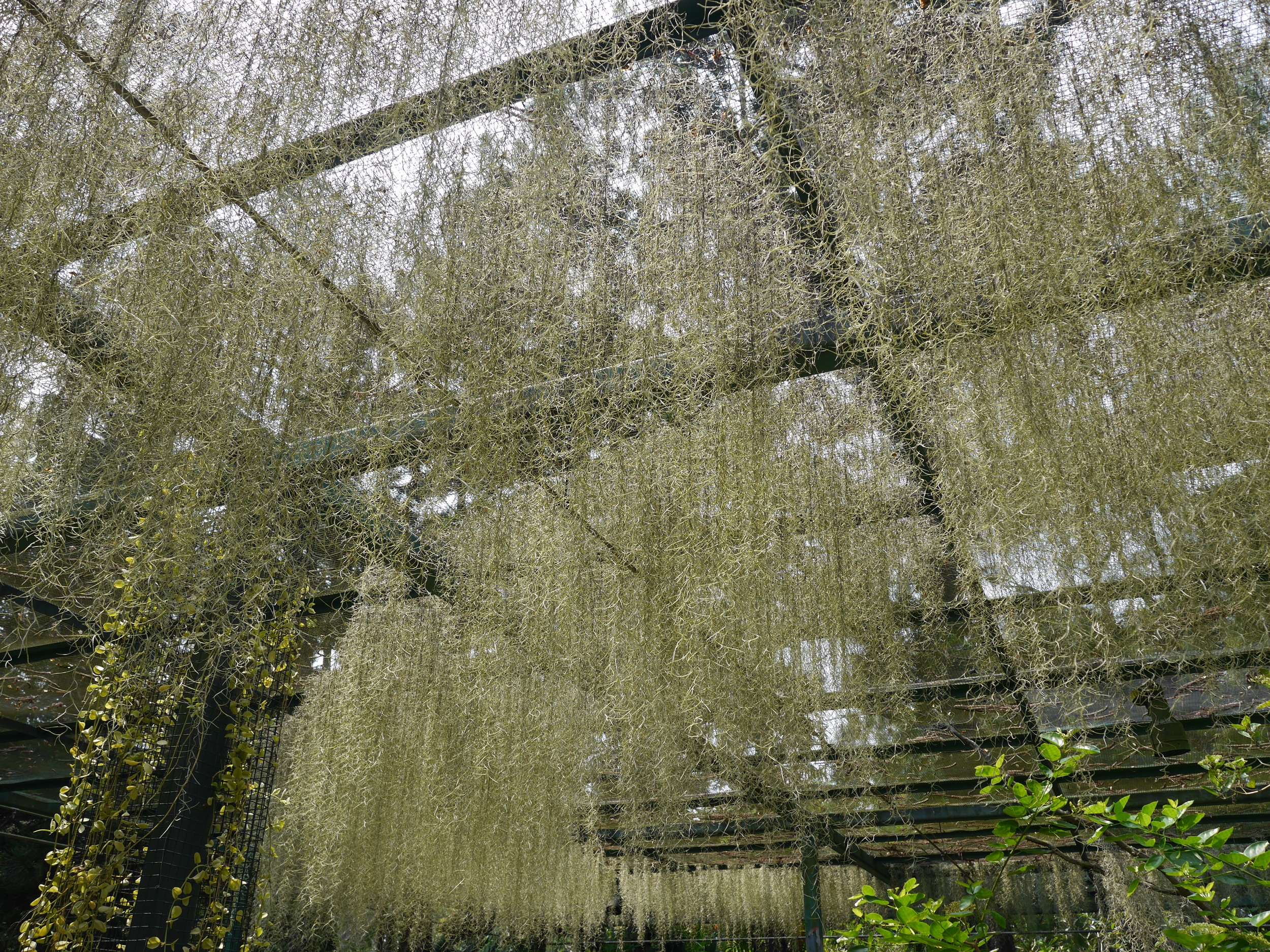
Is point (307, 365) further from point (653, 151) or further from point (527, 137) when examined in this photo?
point (653, 151)

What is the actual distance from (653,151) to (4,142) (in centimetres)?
125

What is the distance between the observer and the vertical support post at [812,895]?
4.67 m

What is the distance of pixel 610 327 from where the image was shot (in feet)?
6.56

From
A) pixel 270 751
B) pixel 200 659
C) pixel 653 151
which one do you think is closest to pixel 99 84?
pixel 653 151

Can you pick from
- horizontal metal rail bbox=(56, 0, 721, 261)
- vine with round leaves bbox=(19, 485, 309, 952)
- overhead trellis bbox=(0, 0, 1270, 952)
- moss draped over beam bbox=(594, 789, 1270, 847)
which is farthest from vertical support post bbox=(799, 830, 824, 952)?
horizontal metal rail bbox=(56, 0, 721, 261)

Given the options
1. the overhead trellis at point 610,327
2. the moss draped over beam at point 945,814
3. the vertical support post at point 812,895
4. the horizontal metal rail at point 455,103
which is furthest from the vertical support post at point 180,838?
the moss draped over beam at point 945,814

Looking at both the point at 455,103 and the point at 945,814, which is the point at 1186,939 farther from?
the point at 945,814

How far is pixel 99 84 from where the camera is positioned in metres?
1.70

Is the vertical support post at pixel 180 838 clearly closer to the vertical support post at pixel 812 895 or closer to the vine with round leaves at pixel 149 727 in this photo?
the vine with round leaves at pixel 149 727

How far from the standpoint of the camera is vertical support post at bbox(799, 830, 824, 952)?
15.3ft

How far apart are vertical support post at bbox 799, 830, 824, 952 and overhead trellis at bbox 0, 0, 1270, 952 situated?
2.19 meters

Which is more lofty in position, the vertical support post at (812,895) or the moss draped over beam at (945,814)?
the moss draped over beam at (945,814)

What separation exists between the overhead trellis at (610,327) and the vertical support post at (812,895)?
219 cm

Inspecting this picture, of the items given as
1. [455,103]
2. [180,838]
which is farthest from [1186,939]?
[180,838]
